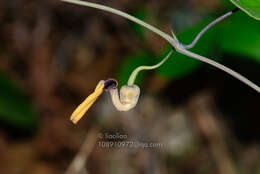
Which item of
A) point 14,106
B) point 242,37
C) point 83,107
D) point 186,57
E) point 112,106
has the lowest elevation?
point 83,107

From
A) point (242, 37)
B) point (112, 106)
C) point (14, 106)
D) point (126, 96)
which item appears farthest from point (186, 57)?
point (112, 106)

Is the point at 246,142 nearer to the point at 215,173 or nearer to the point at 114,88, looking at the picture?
the point at 215,173

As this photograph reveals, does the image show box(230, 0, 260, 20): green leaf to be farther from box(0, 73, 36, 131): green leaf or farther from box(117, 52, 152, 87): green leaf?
box(0, 73, 36, 131): green leaf

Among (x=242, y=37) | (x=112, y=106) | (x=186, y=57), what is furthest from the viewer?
(x=112, y=106)

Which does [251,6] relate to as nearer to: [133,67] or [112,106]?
[133,67]

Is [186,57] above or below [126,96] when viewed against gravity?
above

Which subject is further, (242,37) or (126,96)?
(242,37)

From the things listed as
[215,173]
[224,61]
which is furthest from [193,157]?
[224,61]

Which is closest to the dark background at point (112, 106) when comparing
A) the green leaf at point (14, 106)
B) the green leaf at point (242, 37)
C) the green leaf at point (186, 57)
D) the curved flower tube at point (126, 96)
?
the green leaf at point (14, 106)
